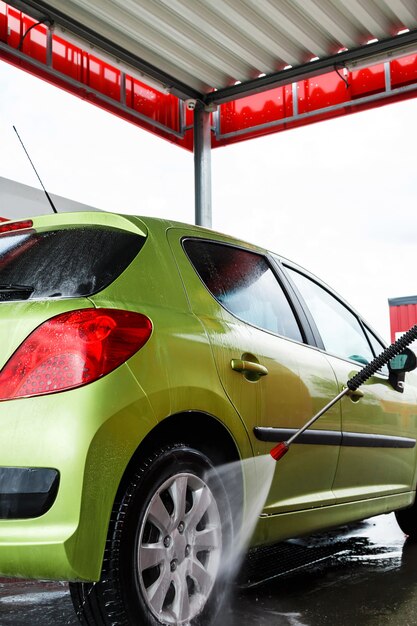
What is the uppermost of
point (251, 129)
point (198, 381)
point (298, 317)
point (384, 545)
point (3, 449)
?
point (251, 129)

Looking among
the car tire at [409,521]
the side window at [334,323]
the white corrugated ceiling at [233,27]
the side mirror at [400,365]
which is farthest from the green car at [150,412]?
the white corrugated ceiling at [233,27]

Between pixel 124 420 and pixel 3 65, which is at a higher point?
pixel 3 65

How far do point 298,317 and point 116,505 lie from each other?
1.60 m

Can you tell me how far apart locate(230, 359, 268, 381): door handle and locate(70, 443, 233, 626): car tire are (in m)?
0.38

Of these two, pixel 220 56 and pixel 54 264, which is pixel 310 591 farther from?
pixel 220 56

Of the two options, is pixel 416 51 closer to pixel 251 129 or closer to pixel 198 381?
pixel 251 129

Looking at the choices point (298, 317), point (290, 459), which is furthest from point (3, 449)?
point (298, 317)

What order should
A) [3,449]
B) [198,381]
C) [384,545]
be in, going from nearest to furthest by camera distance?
1. [3,449]
2. [198,381]
3. [384,545]

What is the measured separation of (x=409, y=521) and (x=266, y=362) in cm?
228

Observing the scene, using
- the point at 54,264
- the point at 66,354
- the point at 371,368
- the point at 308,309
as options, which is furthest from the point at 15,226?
the point at 371,368

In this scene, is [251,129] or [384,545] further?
[251,129]

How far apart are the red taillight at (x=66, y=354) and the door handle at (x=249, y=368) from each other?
Result: 57 centimetres

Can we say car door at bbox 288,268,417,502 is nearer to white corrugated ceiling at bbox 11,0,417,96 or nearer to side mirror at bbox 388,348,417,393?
side mirror at bbox 388,348,417,393

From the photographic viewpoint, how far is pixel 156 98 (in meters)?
8.39
